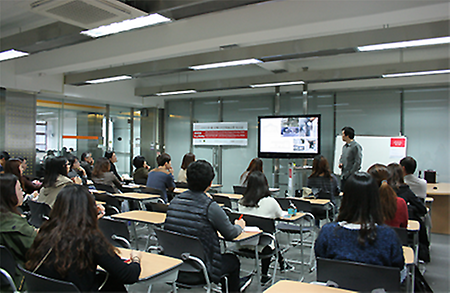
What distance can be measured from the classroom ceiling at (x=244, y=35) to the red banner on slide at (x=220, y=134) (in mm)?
2414

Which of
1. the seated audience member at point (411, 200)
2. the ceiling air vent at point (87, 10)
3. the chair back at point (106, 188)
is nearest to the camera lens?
the ceiling air vent at point (87, 10)

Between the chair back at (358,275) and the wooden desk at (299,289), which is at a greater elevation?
the chair back at (358,275)

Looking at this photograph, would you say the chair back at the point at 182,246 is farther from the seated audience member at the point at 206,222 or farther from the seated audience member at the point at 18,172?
the seated audience member at the point at 18,172

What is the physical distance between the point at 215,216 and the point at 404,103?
733cm

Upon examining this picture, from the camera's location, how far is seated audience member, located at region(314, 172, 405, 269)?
1966mm

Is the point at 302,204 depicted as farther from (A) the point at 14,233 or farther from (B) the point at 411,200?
(A) the point at 14,233

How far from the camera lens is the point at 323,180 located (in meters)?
5.45

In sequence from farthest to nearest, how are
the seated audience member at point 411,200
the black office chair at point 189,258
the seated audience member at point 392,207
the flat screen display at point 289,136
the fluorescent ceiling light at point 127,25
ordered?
the flat screen display at point 289,136 < the seated audience member at point 411,200 < the fluorescent ceiling light at point 127,25 < the seated audience member at point 392,207 < the black office chair at point 189,258

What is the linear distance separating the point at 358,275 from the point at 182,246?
4.08ft

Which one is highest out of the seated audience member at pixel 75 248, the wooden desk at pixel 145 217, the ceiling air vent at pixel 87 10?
the ceiling air vent at pixel 87 10

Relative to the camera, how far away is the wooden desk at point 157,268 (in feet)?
6.68

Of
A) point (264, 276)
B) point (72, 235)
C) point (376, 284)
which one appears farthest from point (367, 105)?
point (72, 235)

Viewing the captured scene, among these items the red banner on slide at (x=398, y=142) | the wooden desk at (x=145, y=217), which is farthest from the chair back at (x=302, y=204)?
the red banner on slide at (x=398, y=142)

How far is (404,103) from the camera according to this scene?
825cm
